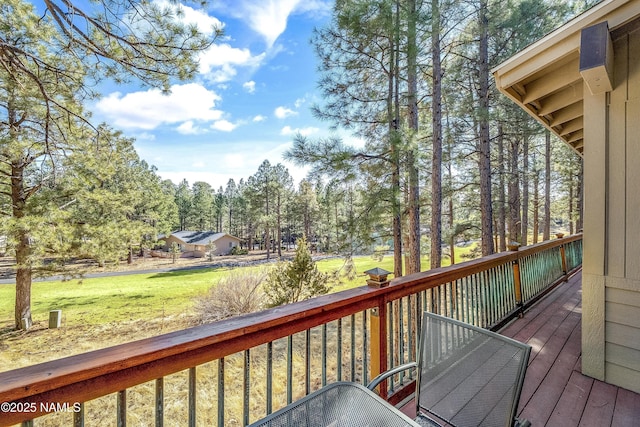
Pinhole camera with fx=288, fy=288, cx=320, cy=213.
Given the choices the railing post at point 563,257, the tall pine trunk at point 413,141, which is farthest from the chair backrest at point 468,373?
the railing post at point 563,257

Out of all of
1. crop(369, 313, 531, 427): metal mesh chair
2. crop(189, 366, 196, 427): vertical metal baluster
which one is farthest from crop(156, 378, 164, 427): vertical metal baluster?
crop(369, 313, 531, 427): metal mesh chair

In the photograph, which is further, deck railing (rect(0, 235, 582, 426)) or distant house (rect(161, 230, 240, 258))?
distant house (rect(161, 230, 240, 258))

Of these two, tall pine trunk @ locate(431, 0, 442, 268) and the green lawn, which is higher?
tall pine trunk @ locate(431, 0, 442, 268)

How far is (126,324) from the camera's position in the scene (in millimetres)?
9695

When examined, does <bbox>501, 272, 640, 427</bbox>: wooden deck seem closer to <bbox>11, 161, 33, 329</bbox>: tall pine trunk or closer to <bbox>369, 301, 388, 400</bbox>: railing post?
<bbox>369, 301, 388, 400</bbox>: railing post

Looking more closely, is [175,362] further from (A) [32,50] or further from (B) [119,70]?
(A) [32,50]

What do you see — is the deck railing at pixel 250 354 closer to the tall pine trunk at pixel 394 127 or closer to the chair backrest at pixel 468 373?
the chair backrest at pixel 468 373

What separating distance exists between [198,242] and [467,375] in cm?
3296

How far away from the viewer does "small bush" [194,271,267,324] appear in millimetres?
8936

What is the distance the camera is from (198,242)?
31.2 metres

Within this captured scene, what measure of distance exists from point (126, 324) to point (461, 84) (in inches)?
536

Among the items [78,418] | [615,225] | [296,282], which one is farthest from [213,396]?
[615,225]

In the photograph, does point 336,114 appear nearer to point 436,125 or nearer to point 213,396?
point 436,125

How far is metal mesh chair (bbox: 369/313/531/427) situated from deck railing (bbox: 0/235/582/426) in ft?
1.46
